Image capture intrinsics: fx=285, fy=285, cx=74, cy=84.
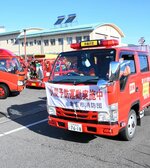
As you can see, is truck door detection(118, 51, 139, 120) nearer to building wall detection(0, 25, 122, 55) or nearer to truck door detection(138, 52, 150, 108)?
truck door detection(138, 52, 150, 108)

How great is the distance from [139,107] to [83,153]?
2.24 metres

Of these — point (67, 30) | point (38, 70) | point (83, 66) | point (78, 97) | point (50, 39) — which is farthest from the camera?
point (50, 39)

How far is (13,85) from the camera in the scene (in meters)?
14.4

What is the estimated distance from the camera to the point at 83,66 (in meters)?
6.61

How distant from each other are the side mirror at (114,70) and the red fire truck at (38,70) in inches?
476

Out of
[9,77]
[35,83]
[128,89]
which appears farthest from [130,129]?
[35,83]

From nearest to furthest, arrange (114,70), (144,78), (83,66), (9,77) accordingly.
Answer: (114,70)
(83,66)
(144,78)
(9,77)

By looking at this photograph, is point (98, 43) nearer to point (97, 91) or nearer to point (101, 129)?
point (97, 91)

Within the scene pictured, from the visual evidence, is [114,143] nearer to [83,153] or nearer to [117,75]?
[83,153]

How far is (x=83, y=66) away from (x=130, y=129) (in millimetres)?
1826

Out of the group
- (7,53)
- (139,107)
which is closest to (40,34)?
(7,53)

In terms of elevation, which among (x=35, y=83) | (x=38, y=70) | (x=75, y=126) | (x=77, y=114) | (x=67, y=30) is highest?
(x=67, y=30)

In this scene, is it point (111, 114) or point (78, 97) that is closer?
point (111, 114)

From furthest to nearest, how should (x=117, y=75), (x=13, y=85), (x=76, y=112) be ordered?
(x=13, y=85) → (x=76, y=112) → (x=117, y=75)
